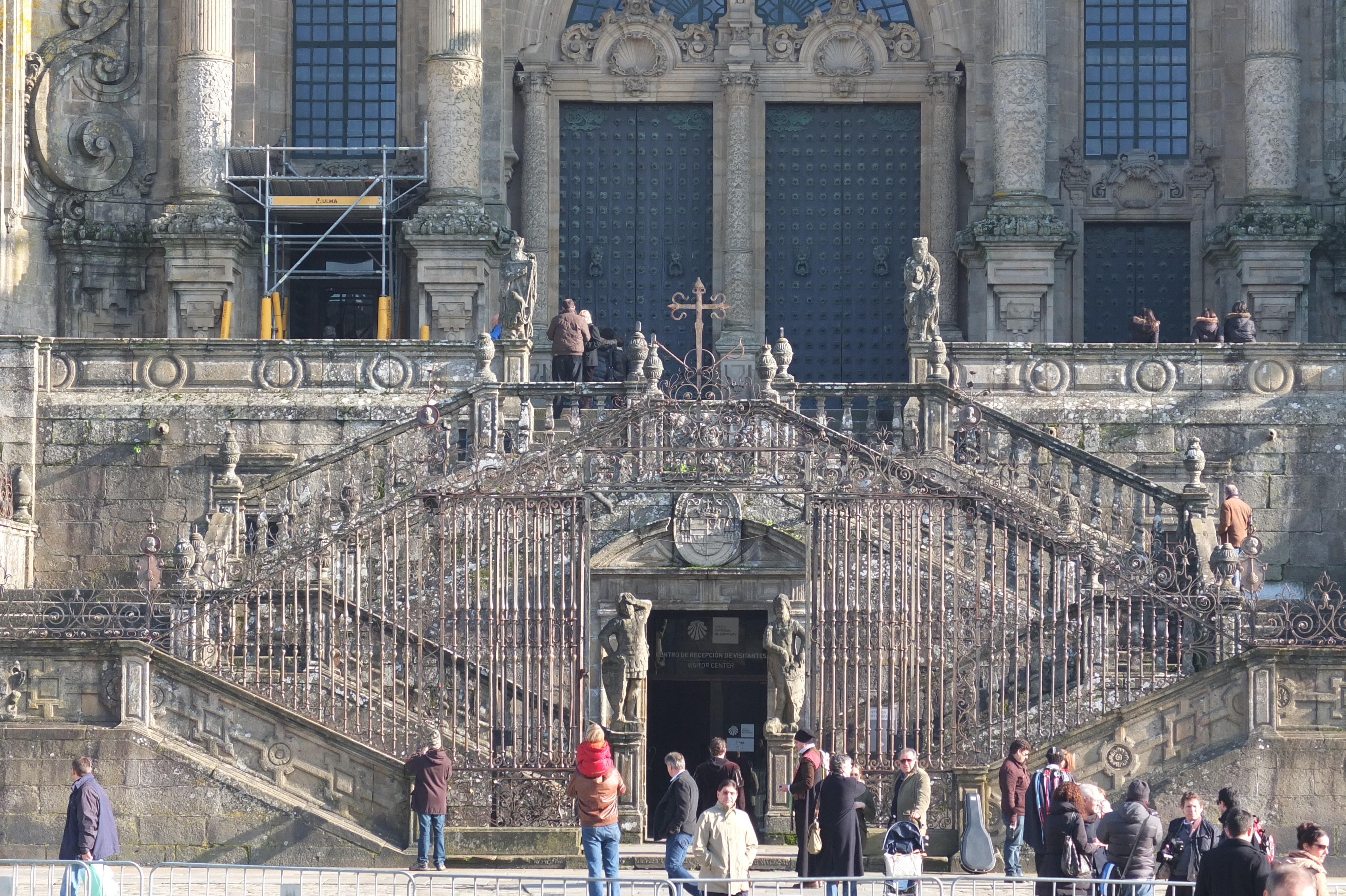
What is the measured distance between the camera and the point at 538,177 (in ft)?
122

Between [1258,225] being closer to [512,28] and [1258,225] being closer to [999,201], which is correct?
[999,201]

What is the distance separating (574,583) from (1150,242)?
16184mm

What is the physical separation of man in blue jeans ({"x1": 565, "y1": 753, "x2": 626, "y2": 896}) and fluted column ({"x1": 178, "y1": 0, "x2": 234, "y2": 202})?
58.1 feet

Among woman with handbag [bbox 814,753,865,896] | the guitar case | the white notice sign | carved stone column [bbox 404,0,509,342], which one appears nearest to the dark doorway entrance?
the white notice sign

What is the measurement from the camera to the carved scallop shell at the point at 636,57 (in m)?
37.7

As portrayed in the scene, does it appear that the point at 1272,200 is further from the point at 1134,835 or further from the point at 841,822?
the point at 1134,835

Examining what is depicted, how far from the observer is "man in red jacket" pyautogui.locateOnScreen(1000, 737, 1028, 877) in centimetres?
2102

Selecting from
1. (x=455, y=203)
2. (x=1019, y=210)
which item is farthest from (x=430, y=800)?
(x=1019, y=210)

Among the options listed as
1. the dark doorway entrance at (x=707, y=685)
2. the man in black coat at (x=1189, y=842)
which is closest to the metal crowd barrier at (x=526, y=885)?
the man in black coat at (x=1189, y=842)

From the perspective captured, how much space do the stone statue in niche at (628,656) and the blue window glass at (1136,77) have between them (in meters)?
16.0

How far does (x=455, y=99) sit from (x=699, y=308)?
7.02 metres

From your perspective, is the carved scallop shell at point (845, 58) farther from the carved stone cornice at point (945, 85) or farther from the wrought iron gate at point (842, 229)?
the carved stone cornice at point (945, 85)

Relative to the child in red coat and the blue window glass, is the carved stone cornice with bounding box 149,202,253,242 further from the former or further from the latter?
the child in red coat

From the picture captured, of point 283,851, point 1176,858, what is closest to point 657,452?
point 283,851
